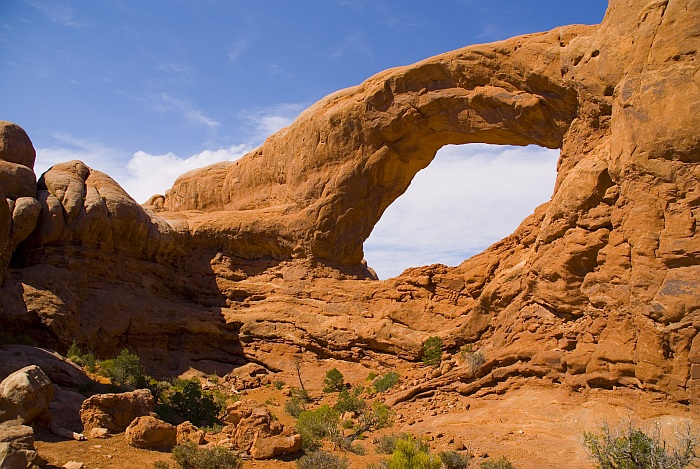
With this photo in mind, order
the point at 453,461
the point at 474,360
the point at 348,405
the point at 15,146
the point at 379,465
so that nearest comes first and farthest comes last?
the point at 379,465 < the point at 453,461 < the point at 474,360 < the point at 348,405 < the point at 15,146

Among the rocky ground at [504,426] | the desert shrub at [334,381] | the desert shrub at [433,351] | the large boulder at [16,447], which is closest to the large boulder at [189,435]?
the rocky ground at [504,426]

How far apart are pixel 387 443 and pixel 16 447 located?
7.25m

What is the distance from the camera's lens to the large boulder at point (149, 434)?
11.0 m

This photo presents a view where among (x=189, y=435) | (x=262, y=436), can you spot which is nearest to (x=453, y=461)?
(x=262, y=436)

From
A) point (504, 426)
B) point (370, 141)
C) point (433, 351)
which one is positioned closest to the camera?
point (504, 426)

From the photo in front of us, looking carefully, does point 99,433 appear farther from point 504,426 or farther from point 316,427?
point 504,426

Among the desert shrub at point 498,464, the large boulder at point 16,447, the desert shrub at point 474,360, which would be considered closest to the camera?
the large boulder at point 16,447

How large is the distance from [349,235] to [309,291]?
99.0 inches

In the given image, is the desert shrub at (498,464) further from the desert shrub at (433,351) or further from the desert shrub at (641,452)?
the desert shrub at (433,351)

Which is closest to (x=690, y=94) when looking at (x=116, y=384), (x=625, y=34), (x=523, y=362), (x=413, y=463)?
(x=625, y=34)

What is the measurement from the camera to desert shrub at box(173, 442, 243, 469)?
10139 millimetres

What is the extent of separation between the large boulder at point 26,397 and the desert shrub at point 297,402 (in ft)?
23.7

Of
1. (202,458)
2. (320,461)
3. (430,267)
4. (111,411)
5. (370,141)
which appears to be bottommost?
(320,461)

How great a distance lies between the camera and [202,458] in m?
10.2
